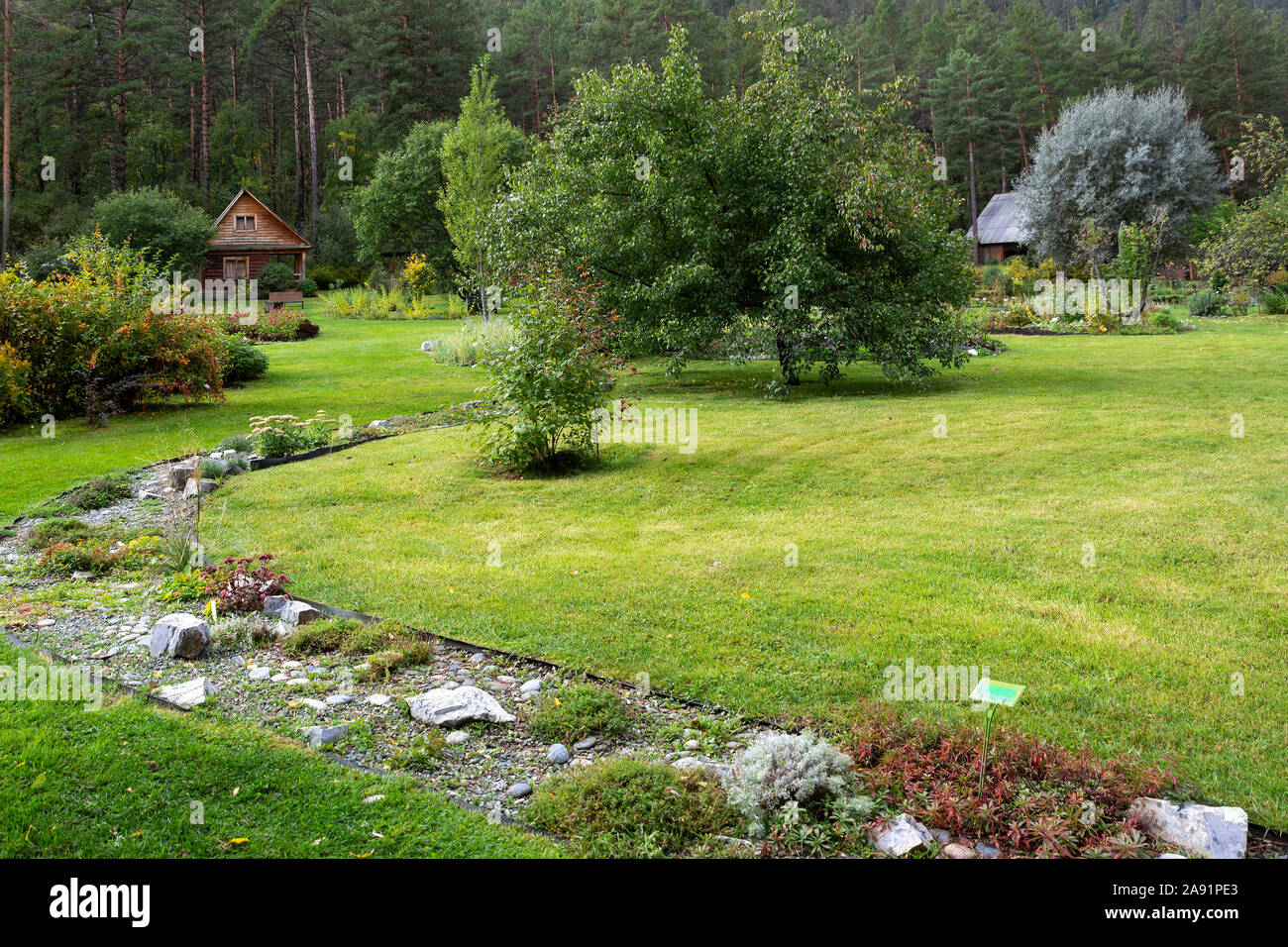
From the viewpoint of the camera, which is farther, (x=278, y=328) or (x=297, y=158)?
(x=297, y=158)

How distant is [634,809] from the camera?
128 inches

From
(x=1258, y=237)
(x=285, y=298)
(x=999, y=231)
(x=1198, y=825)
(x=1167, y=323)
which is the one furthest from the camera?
(x=999, y=231)

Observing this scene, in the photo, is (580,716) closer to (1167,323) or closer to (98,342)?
(98,342)

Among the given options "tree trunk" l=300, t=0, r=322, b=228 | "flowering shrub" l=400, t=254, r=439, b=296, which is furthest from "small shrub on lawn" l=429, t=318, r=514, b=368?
"tree trunk" l=300, t=0, r=322, b=228

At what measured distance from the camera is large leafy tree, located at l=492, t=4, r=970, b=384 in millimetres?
13461

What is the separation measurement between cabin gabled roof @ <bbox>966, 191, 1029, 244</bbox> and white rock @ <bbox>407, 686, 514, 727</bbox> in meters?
41.1

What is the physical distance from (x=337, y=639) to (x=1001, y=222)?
43.8 meters

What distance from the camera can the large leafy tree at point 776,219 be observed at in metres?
13.5

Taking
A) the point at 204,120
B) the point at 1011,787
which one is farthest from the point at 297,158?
the point at 1011,787

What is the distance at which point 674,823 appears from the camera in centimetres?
324

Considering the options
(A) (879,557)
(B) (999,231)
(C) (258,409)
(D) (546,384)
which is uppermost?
(B) (999,231)

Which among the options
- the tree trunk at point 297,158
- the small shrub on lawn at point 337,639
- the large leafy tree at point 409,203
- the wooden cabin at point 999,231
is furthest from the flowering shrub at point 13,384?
the wooden cabin at point 999,231

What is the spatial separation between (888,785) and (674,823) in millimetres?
875
